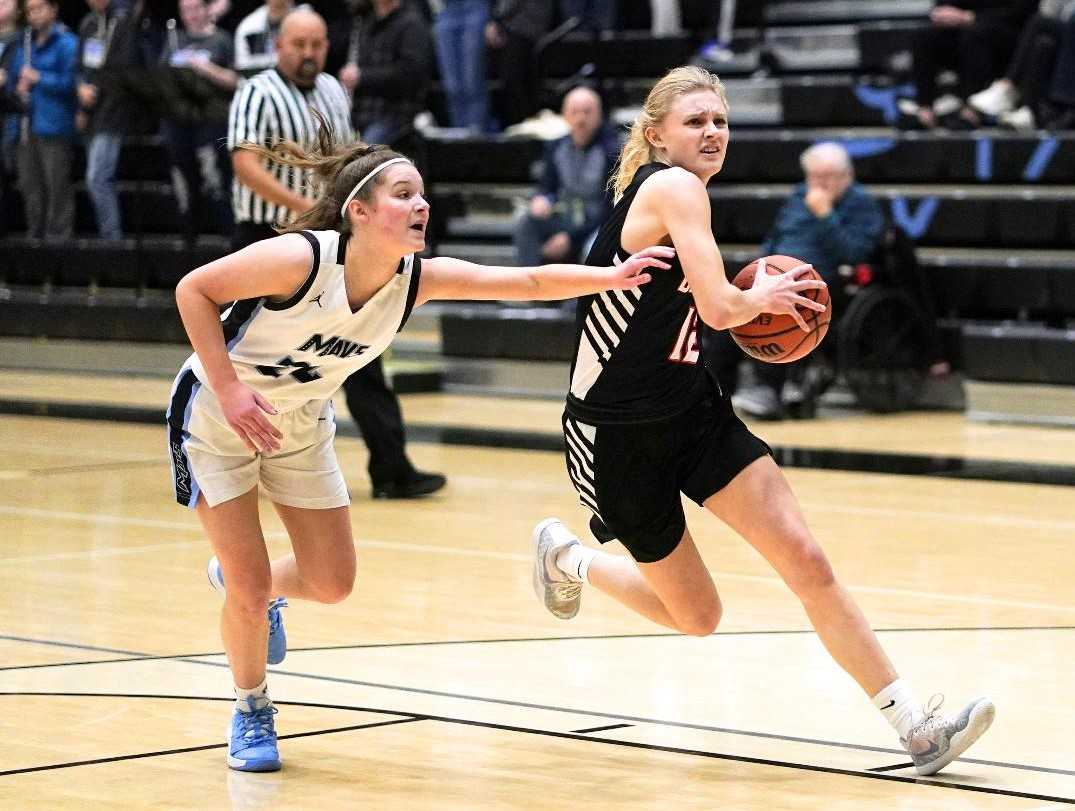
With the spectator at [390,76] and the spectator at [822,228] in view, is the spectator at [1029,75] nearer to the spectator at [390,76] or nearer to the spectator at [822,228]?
the spectator at [822,228]

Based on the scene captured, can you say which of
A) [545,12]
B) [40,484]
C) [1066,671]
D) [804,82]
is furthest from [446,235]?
[1066,671]

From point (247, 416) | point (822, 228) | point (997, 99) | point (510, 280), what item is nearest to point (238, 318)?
point (247, 416)

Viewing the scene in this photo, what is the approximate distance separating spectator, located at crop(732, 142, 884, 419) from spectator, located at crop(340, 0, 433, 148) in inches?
114

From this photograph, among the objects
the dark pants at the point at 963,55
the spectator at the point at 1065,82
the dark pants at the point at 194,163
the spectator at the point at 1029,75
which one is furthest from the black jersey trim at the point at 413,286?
the dark pants at the point at 194,163

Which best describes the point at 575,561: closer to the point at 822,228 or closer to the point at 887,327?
the point at 822,228

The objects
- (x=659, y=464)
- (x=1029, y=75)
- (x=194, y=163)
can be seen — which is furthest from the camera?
(x=194, y=163)

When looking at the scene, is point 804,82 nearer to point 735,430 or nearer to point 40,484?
point 40,484

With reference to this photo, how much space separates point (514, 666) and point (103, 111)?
431 inches

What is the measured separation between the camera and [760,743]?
167 inches

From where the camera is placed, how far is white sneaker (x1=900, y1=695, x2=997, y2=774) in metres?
3.90

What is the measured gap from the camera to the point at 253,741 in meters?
3.99

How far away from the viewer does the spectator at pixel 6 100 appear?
15430 millimetres

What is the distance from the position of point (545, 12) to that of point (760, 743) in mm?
10843

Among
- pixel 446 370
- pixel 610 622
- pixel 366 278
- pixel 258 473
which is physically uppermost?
pixel 366 278
